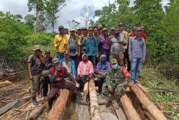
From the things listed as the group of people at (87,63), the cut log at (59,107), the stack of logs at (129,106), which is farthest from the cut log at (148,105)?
the cut log at (59,107)

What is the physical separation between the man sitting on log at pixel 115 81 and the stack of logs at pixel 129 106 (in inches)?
12.0

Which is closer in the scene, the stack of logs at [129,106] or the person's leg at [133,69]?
the stack of logs at [129,106]

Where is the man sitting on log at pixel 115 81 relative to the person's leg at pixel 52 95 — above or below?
above

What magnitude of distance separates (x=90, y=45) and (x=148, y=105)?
3.67 m

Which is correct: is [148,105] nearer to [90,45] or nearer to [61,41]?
[90,45]

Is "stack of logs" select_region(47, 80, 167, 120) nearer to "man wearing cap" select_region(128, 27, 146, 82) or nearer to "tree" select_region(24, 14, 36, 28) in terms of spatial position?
"man wearing cap" select_region(128, 27, 146, 82)

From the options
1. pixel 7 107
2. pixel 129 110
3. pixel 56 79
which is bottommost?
pixel 7 107

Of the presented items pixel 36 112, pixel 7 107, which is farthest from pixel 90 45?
pixel 7 107

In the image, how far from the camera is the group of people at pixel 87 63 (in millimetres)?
9078

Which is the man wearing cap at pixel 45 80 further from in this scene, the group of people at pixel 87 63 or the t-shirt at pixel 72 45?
the t-shirt at pixel 72 45

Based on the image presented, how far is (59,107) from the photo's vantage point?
802cm

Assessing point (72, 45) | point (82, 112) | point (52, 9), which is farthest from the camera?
point (52, 9)

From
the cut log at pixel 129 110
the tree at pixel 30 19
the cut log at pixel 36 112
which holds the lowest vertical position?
the cut log at pixel 36 112

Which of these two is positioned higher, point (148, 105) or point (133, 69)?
point (133, 69)
